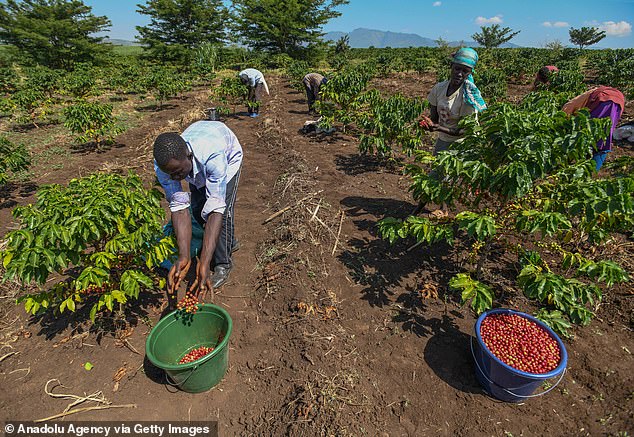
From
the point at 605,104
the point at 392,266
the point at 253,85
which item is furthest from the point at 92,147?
the point at 605,104

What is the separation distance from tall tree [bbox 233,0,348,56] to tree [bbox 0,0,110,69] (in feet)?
43.6

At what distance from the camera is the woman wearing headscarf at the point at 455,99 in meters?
3.72

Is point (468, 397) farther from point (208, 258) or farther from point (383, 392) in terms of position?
point (208, 258)

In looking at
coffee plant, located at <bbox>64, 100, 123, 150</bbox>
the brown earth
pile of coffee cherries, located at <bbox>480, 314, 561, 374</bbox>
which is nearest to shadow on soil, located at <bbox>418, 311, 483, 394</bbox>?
the brown earth

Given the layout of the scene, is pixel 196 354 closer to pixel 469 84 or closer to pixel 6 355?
pixel 6 355

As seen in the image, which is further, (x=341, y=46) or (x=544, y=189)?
(x=341, y=46)

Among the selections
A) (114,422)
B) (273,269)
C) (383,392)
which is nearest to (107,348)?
(114,422)

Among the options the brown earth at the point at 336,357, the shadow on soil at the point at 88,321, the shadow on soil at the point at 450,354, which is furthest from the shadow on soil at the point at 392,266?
the shadow on soil at the point at 88,321

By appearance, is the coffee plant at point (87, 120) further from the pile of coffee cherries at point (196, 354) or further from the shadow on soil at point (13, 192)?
the pile of coffee cherries at point (196, 354)

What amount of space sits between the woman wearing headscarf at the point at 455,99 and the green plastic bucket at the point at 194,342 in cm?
352

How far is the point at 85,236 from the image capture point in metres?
2.34

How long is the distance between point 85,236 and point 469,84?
13.8 ft

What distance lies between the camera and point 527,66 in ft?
65.2

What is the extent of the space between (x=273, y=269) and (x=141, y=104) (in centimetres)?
1441
